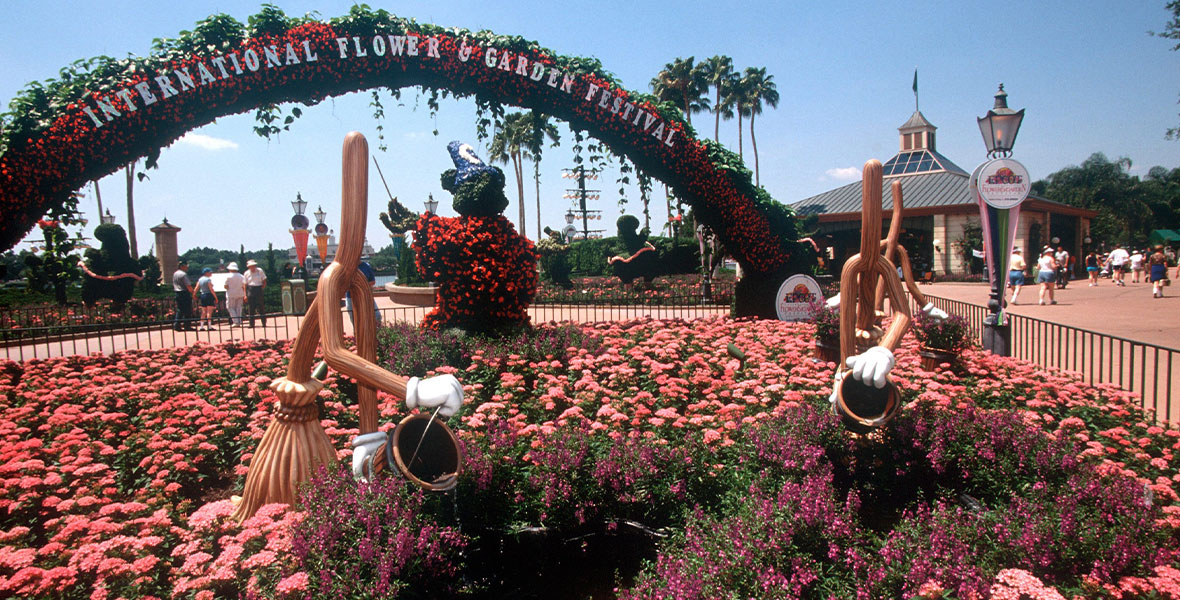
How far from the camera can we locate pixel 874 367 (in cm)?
322

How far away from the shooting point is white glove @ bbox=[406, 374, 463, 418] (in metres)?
2.81

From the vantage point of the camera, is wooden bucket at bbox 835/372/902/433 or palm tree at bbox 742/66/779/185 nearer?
wooden bucket at bbox 835/372/902/433

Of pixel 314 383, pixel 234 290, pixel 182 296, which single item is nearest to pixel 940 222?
pixel 234 290

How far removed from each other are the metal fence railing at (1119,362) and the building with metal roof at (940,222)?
19.4 metres

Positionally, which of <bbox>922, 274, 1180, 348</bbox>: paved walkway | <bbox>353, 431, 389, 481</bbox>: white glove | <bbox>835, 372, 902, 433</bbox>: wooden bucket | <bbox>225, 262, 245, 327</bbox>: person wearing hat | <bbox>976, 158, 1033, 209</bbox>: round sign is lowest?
<bbox>922, 274, 1180, 348</bbox>: paved walkway

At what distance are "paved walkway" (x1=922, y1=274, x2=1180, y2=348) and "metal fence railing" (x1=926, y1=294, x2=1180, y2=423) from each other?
466mm

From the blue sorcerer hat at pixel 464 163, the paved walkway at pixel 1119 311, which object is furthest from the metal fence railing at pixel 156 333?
the paved walkway at pixel 1119 311

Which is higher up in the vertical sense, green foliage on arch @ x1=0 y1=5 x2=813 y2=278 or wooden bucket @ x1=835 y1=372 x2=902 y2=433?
green foliage on arch @ x1=0 y1=5 x2=813 y2=278

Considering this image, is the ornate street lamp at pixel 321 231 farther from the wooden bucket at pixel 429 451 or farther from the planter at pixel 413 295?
the wooden bucket at pixel 429 451

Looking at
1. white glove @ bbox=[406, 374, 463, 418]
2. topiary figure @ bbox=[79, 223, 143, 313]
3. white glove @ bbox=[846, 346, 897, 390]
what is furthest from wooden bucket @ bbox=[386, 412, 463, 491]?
topiary figure @ bbox=[79, 223, 143, 313]

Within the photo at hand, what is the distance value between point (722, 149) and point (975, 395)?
6.49 metres

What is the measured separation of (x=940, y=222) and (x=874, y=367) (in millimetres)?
32372

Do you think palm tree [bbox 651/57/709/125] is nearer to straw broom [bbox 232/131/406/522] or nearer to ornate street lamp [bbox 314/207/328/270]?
ornate street lamp [bbox 314/207/328/270]

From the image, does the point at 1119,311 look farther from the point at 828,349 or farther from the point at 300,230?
the point at 300,230
